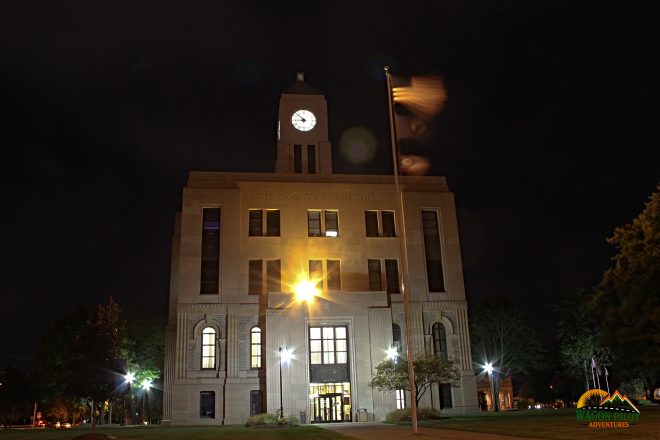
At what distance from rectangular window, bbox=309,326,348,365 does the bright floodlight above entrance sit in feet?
8.73

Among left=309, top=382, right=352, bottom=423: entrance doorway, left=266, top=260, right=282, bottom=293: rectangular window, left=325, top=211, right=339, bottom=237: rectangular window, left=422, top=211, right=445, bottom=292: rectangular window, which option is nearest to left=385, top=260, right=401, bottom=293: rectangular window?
left=422, top=211, right=445, bottom=292: rectangular window

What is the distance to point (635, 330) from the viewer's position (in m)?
28.0

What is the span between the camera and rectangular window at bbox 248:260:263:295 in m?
54.0

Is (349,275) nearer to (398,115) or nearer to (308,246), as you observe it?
(308,246)

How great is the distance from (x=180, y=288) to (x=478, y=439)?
3744cm

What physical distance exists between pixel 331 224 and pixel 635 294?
33004 mm

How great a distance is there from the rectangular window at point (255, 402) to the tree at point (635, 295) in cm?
2976

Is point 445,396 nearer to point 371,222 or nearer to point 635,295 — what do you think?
point 371,222

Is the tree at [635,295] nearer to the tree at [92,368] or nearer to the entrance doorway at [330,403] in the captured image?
the entrance doorway at [330,403]

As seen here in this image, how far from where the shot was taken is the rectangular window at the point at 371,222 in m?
57.8

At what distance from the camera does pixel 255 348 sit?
171ft

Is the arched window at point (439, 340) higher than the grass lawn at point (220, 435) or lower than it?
higher

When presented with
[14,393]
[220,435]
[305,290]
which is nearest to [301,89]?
[305,290]

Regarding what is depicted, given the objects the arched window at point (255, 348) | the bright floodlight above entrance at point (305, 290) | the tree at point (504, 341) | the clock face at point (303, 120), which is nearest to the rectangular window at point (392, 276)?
the bright floodlight above entrance at point (305, 290)
